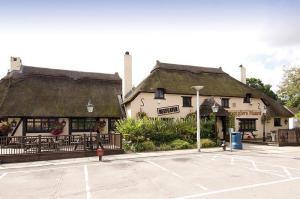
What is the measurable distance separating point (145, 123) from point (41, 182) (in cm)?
1141

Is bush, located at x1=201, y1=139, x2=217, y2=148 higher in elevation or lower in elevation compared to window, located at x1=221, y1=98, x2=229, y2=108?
lower

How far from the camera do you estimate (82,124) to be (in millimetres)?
25109

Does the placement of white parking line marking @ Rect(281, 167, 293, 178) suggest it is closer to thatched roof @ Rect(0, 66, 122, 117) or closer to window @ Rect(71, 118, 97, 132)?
thatched roof @ Rect(0, 66, 122, 117)

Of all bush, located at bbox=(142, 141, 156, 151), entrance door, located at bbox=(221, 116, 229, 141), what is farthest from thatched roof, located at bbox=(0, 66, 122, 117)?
entrance door, located at bbox=(221, 116, 229, 141)

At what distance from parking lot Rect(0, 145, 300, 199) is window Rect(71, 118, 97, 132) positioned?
9.55 metres

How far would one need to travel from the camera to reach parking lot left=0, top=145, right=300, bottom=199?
870 cm

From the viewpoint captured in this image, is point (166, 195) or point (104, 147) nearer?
point (166, 195)

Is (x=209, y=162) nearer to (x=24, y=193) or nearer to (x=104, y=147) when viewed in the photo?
(x=104, y=147)

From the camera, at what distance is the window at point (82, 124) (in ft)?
81.3

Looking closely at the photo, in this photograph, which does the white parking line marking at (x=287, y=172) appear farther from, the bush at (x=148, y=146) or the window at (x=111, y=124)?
the window at (x=111, y=124)

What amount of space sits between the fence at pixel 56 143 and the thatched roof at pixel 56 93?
5.46 meters

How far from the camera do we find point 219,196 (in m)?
8.20

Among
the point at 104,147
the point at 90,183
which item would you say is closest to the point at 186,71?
the point at 104,147

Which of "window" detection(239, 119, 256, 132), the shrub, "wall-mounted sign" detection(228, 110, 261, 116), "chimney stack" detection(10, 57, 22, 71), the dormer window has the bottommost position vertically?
the shrub
